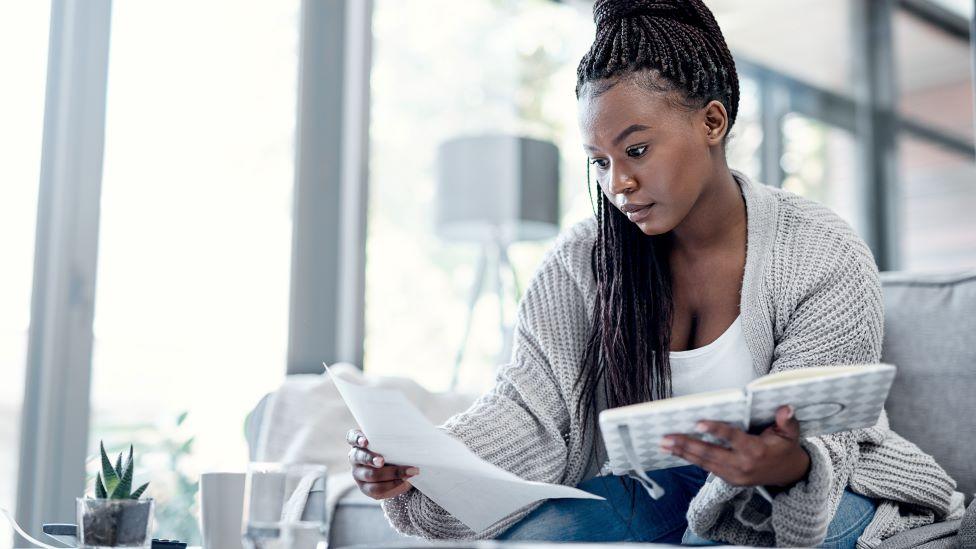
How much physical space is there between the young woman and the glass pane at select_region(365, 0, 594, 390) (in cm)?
175

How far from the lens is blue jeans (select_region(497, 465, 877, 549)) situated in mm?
1232

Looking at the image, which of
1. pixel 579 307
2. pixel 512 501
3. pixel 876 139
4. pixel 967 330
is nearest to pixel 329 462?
pixel 579 307

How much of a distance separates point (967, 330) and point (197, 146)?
6.89 ft

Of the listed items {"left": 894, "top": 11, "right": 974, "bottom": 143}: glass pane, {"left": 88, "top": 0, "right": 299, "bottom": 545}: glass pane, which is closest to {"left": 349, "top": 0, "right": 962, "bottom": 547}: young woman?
{"left": 88, "top": 0, "right": 299, "bottom": 545}: glass pane

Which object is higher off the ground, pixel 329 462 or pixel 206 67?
pixel 206 67

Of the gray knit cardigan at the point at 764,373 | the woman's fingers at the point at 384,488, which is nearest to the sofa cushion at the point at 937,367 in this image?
the gray knit cardigan at the point at 764,373

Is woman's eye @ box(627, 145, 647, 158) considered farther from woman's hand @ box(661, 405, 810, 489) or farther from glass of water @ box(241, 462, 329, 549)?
glass of water @ box(241, 462, 329, 549)

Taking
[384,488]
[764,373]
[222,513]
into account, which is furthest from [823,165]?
[222,513]

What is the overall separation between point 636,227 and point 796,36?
354 centimetres

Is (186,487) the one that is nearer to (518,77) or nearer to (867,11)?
(518,77)

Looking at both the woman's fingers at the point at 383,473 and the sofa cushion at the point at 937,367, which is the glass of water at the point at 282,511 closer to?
the woman's fingers at the point at 383,473

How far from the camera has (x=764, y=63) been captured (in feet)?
14.6

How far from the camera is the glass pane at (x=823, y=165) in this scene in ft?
14.7

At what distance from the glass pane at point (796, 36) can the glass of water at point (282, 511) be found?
3.73 metres
